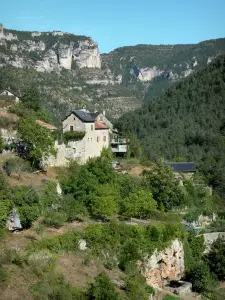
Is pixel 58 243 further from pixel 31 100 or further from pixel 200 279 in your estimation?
pixel 31 100

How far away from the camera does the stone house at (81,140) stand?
44.1m

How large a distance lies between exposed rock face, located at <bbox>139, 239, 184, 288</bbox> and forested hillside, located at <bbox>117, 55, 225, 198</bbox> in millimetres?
25627

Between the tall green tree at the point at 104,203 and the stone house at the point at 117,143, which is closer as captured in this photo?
the tall green tree at the point at 104,203

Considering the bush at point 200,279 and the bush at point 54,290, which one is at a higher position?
the bush at point 54,290

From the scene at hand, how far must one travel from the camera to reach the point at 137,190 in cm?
4012

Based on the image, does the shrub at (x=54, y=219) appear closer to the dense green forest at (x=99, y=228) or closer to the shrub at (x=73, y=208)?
the dense green forest at (x=99, y=228)

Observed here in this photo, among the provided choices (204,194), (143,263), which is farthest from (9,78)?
(143,263)

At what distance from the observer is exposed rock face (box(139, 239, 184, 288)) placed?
3284 centimetres

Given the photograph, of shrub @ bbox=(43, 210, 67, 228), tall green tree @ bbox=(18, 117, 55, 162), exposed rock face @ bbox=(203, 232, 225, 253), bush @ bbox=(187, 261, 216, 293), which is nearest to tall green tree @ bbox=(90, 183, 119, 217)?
shrub @ bbox=(43, 210, 67, 228)

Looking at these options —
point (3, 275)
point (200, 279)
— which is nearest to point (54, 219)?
point (3, 275)

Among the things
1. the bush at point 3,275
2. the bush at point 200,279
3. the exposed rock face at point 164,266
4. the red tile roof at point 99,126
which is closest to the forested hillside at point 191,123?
the red tile roof at point 99,126

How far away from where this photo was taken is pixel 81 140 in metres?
46.6

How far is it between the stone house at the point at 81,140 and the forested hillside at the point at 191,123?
17.3 meters

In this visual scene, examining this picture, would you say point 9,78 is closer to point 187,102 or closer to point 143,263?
point 187,102
